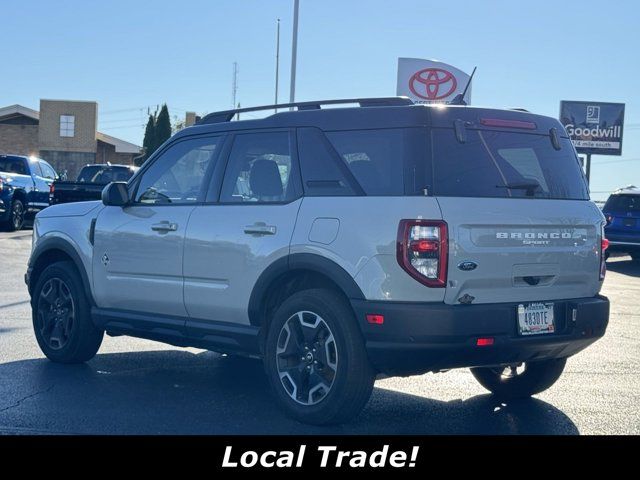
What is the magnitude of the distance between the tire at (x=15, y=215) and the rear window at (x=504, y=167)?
20908 mm

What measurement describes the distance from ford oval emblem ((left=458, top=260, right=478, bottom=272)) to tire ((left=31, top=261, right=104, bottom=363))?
3.55 meters

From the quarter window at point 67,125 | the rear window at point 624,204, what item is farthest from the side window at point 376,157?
the quarter window at point 67,125

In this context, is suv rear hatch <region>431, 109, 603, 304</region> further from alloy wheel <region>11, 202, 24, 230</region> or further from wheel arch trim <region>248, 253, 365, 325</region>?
alloy wheel <region>11, 202, 24, 230</region>

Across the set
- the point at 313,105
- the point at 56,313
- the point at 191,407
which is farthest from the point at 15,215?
the point at 313,105

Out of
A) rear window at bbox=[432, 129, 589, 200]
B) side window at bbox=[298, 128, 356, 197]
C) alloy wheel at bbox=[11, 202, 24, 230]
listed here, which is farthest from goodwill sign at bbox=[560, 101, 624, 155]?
side window at bbox=[298, 128, 356, 197]

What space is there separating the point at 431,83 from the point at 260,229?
20.9 meters

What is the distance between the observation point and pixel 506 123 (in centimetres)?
623

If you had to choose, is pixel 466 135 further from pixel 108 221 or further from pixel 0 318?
pixel 0 318

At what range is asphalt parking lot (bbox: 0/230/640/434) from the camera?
20.1ft

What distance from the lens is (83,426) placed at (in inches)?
236

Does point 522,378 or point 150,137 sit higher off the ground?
point 150,137

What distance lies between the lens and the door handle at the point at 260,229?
6.33m

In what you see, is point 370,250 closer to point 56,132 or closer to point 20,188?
point 20,188

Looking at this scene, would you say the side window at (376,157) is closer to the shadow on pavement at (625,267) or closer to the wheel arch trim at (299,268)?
the wheel arch trim at (299,268)
